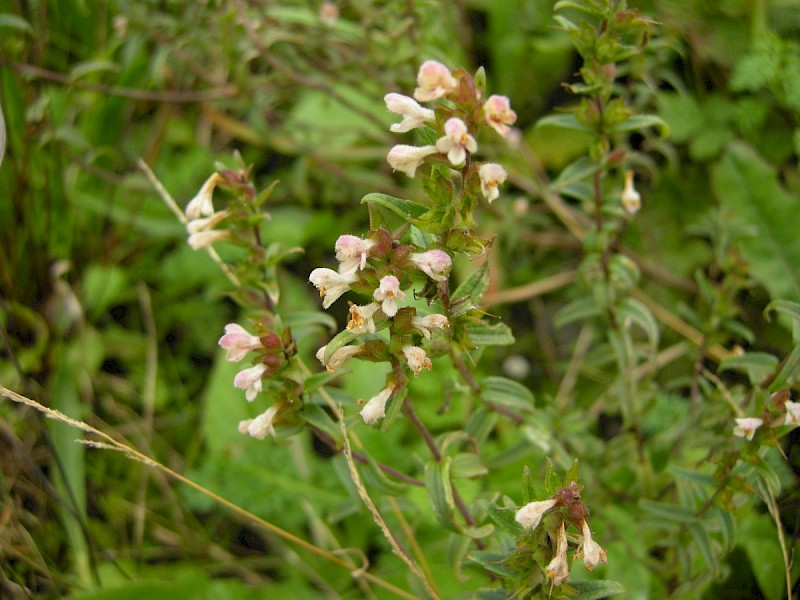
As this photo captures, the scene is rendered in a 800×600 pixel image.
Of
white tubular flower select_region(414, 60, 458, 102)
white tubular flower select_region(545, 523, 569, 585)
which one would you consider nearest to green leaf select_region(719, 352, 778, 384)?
white tubular flower select_region(545, 523, 569, 585)

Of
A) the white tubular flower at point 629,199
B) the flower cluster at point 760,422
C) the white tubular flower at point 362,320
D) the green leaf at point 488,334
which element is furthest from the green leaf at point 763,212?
the white tubular flower at point 362,320

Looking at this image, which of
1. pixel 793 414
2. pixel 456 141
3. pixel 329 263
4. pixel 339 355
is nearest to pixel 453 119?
A: pixel 456 141

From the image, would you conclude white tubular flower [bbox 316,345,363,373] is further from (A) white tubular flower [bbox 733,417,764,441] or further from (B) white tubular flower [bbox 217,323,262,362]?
(A) white tubular flower [bbox 733,417,764,441]

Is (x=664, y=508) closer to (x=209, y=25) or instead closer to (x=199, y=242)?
(x=199, y=242)

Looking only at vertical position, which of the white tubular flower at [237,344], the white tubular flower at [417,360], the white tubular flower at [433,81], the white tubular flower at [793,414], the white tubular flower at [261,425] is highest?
the white tubular flower at [433,81]

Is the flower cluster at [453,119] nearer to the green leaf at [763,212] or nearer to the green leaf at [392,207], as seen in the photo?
the green leaf at [392,207]

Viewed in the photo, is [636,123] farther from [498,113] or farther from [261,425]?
[261,425]
